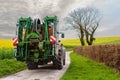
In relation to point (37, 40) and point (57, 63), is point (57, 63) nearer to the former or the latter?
point (57, 63)

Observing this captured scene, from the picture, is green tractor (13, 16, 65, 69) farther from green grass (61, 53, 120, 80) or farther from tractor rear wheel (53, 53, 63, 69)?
green grass (61, 53, 120, 80)

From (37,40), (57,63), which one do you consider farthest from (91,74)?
(37,40)

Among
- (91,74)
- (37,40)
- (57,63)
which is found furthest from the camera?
(57,63)

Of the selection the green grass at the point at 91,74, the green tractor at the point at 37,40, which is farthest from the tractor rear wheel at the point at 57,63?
the green grass at the point at 91,74

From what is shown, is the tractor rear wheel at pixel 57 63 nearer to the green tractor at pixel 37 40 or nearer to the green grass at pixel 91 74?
the green tractor at pixel 37 40

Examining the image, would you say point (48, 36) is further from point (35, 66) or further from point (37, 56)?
point (35, 66)

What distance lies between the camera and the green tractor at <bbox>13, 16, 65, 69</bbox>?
20.2m

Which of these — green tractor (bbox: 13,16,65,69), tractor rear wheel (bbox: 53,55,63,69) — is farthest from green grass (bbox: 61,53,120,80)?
green tractor (bbox: 13,16,65,69)

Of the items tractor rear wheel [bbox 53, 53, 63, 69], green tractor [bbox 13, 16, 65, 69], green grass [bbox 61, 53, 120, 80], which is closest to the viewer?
green grass [bbox 61, 53, 120, 80]

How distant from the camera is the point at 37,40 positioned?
20.5 m

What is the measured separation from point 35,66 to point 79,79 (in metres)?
7.94

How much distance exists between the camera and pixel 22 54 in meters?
20.4

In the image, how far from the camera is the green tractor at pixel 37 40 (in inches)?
795

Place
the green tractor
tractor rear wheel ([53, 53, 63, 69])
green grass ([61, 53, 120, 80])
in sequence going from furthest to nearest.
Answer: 1. tractor rear wheel ([53, 53, 63, 69])
2. the green tractor
3. green grass ([61, 53, 120, 80])
